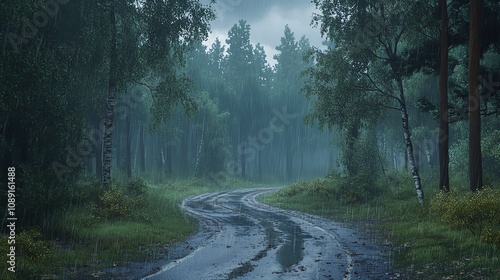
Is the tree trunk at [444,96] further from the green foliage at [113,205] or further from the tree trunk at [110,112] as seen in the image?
the tree trunk at [110,112]

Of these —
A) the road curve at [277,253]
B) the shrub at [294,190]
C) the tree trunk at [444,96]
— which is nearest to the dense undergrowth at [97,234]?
the road curve at [277,253]

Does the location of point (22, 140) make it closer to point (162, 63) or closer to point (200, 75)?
point (162, 63)

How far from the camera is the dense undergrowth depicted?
1093cm

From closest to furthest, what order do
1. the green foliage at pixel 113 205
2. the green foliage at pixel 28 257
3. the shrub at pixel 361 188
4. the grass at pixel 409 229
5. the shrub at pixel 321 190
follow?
the green foliage at pixel 28 257
the grass at pixel 409 229
the green foliage at pixel 113 205
the shrub at pixel 361 188
the shrub at pixel 321 190

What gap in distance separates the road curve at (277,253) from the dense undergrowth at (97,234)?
5.27 ft

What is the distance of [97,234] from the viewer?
15438 mm

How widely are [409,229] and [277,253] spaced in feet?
21.6

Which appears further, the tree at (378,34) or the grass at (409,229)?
the tree at (378,34)

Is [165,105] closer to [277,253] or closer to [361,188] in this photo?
[277,253]

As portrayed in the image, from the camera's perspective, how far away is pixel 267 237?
17.4 meters

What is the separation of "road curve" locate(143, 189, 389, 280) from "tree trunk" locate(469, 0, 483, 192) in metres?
5.24

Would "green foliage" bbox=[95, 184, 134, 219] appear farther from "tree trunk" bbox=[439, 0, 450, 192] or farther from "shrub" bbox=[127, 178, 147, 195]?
"tree trunk" bbox=[439, 0, 450, 192]

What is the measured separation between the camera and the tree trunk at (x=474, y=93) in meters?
16.6

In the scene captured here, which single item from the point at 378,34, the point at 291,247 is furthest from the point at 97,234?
the point at 378,34
